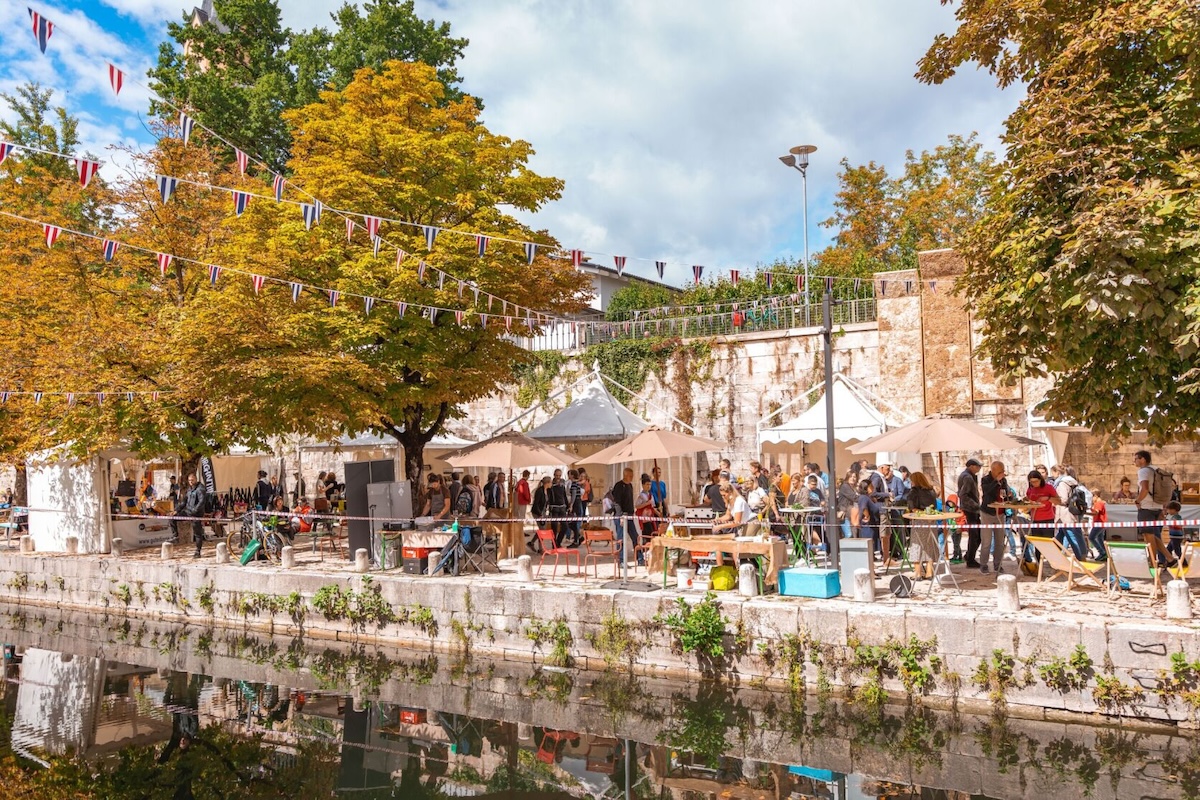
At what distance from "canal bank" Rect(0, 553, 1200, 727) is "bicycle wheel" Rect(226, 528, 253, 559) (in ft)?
4.72

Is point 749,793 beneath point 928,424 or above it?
beneath

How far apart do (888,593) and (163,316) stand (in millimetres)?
13894

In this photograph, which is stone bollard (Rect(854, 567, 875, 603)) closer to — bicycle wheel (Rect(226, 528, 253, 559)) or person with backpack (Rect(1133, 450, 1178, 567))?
person with backpack (Rect(1133, 450, 1178, 567))

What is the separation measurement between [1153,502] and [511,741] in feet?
27.7

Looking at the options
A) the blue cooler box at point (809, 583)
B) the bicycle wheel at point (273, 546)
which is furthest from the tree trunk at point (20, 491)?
the blue cooler box at point (809, 583)

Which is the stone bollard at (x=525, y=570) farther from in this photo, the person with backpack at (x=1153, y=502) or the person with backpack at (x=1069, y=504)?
the person with backpack at (x=1153, y=502)

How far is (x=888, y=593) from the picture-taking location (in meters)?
10.5

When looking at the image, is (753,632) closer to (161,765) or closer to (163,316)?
(161,765)

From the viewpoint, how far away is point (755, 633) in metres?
10.1

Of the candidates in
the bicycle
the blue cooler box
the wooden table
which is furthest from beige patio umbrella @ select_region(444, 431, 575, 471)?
the blue cooler box

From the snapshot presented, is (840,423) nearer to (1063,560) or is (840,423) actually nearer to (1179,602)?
(1063,560)

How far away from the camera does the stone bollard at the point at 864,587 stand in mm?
10008

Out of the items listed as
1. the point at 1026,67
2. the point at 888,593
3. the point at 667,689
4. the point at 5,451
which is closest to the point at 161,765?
the point at 667,689

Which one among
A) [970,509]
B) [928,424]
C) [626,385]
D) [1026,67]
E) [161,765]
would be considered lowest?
[161,765]
